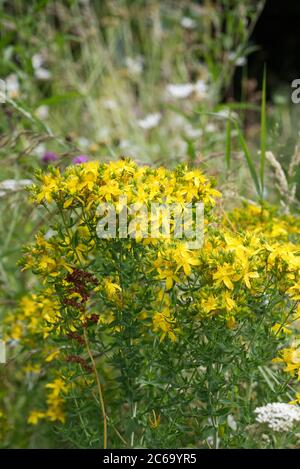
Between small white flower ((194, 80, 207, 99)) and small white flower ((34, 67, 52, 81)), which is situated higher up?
small white flower ((34, 67, 52, 81))

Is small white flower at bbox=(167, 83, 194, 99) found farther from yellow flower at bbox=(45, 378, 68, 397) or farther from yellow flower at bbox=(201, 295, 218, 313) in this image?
yellow flower at bbox=(201, 295, 218, 313)

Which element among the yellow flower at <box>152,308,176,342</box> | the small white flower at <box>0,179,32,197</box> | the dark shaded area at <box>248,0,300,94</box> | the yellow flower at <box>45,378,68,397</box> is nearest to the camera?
the yellow flower at <box>152,308,176,342</box>

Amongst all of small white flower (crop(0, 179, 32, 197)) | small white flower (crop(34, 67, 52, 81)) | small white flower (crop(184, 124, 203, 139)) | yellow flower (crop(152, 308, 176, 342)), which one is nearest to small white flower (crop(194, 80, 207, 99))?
small white flower (crop(184, 124, 203, 139))

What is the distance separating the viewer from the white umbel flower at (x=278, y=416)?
67.3 inches

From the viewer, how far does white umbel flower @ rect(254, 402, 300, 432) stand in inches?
67.3

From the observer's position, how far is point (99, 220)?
1.64 metres

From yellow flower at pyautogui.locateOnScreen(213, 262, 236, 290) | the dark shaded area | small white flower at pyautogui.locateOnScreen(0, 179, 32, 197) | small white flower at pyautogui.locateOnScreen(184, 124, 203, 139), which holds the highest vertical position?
the dark shaded area

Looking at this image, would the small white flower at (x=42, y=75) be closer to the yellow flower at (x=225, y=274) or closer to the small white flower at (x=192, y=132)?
the small white flower at (x=192, y=132)

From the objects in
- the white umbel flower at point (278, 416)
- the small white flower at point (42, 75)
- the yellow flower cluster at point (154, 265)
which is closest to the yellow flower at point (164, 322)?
the yellow flower cluster at point (154, 265)

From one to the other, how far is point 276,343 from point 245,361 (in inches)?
3.3

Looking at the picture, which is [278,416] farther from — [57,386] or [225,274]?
[57,386]

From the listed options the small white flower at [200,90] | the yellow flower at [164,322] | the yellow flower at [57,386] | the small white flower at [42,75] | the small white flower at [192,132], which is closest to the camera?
the yellow flower at [164,322]
